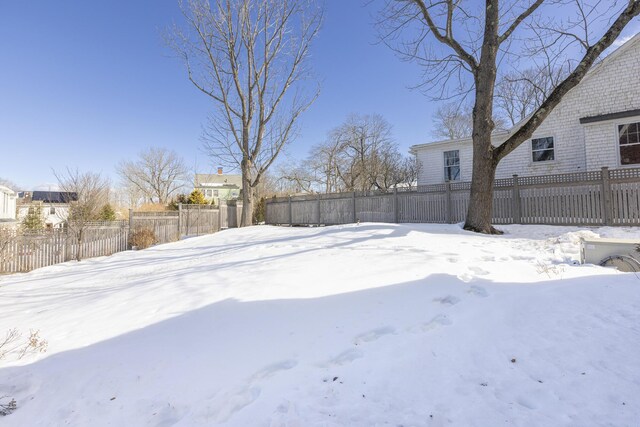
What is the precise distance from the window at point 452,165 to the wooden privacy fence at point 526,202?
406 cm

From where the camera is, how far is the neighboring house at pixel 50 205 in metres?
11.7

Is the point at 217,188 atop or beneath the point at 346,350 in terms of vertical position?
atop

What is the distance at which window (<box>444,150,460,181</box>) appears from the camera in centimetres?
1527

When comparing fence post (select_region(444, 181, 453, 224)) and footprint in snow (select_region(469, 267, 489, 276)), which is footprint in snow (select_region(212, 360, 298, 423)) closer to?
footprint in snow (select_region(469, 267, 489, 276))

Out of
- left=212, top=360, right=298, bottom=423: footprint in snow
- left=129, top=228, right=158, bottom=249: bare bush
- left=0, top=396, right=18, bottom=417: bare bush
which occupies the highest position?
left=129, top=228, right=158, bottom=249: bare bush

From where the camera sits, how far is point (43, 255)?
9023 millimetres

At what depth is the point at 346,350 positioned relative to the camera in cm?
248

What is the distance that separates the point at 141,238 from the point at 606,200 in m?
15.7

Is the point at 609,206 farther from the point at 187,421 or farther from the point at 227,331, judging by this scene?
the point at 187,421

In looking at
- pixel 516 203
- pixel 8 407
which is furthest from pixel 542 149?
pixel 8 407

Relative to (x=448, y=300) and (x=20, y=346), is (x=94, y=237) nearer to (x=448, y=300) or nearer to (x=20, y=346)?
(x=20, y=346)

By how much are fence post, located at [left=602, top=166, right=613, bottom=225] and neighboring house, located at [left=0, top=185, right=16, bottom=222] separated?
1044 inches

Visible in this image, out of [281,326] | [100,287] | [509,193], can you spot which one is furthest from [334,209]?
[281,326]

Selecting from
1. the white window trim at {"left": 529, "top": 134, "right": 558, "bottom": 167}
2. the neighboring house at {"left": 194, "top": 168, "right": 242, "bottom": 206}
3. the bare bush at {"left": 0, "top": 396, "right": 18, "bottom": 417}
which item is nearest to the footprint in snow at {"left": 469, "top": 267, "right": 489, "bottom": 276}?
the bare bush at {"left": 0, "top": 396, "right": 18, "bottom": 417}
